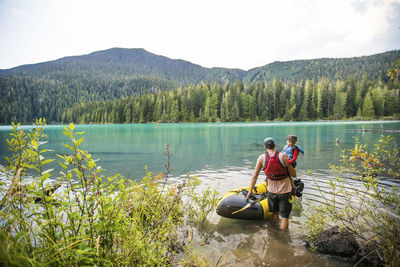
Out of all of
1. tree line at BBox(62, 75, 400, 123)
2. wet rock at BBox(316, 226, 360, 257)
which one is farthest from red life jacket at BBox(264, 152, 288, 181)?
tree line at BBox(62, 75, 400, 123)

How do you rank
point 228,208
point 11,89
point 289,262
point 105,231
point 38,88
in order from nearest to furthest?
point 105,231 < point 289,262 < point 228,208 < point 11,89 < point 38,88

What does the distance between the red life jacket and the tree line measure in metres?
95.0

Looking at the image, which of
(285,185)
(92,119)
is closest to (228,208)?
(285,185)

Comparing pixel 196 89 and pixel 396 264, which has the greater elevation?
pixel 196 89

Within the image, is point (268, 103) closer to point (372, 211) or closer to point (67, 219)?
point (372, 211)

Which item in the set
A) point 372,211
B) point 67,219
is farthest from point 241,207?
point 67,219

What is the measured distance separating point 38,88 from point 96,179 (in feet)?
789

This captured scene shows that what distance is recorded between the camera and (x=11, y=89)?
172875 millimetres

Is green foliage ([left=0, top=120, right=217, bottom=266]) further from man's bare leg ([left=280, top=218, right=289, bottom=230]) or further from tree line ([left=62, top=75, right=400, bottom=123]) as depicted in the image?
tree line ([left=62, top=75, right=400, bottom=123])

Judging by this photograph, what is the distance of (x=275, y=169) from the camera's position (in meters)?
5.41

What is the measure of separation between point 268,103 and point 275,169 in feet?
342

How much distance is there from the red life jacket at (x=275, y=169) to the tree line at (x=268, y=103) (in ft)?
312

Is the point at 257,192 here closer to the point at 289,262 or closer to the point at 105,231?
the point at 289,262

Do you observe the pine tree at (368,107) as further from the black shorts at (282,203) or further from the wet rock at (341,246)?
the wet rock at (341,246)
